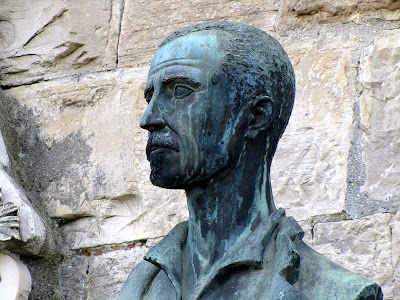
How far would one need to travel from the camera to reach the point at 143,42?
3.57m

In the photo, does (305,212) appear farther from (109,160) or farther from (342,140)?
(109,160)

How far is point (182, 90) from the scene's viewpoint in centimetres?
234

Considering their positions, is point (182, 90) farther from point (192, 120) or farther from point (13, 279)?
point (13, 279)

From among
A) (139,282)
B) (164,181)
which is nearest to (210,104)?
(164,181)

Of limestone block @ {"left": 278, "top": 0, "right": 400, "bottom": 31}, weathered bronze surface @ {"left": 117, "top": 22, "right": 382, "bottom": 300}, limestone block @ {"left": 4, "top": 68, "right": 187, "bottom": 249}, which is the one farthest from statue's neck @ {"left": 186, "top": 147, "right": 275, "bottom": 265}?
limestone block @ {"left": 278, "top": 0, "right": 400, "bottom": 31}

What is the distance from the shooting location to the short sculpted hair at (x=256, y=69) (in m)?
2.33

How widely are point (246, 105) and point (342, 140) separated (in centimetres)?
93

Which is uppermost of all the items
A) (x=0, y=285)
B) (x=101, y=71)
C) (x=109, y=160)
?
(x=101, y=71)

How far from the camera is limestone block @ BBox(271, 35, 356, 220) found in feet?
10.4

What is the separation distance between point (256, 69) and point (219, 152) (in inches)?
7.6

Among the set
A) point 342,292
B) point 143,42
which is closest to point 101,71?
point 143,42

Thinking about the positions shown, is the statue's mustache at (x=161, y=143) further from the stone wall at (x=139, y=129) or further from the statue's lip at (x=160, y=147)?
the stone wall at (x=139, y=129)

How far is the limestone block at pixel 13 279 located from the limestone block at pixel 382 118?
1.01m

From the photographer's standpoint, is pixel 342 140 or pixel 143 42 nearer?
pixel 342 140
